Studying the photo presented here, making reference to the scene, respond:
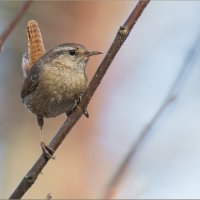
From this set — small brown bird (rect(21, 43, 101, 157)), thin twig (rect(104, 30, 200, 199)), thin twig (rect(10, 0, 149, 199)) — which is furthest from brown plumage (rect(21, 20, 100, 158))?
thin twig (rect(104, 30, 200, 199))

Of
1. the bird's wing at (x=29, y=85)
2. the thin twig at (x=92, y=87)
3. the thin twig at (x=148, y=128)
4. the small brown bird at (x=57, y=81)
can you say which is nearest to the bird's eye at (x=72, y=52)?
the small brown bird at (x=57, y=81)

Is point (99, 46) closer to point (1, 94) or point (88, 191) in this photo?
point (1, 94)

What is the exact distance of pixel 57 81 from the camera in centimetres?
434

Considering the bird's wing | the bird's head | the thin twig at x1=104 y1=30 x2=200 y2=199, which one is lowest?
the bird's wing

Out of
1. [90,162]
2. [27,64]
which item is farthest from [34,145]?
[27,64]

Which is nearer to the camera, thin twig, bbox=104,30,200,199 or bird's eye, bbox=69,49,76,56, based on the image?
thin twig, bbox=104,30,200,199

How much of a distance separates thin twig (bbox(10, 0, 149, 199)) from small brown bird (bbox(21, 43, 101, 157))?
143cm

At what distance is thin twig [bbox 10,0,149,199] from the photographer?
94.3 inches

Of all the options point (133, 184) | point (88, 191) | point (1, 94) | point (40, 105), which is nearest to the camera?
point (133, 184)

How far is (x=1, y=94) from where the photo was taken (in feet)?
27.2

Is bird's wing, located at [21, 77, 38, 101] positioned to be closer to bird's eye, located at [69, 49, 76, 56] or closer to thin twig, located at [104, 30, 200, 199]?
bird's eye, located at [69, 49, 76, 56]

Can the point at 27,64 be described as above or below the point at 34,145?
above

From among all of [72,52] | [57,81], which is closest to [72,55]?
[72,52]

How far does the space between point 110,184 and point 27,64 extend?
9.30ft
